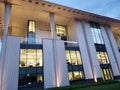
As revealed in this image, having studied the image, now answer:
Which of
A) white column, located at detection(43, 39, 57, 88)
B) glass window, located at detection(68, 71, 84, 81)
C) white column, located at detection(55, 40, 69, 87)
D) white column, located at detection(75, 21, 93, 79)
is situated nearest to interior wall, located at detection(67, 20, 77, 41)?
white column, located at detection(75, 21, 93, 79)

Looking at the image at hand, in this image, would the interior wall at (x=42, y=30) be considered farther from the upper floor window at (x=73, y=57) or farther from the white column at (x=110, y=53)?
the white column at (x=110, y=53)

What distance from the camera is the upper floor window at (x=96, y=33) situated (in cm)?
2263

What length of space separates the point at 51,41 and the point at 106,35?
1340cm

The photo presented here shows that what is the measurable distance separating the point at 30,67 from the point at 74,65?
7030 mm

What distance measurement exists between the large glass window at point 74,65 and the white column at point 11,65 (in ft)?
25.6

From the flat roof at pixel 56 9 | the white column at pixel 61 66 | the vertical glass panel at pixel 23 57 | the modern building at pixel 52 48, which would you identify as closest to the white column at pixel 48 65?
the modern building at pixel 52 48

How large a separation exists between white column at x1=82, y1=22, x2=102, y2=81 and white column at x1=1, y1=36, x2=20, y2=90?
40.0 feet

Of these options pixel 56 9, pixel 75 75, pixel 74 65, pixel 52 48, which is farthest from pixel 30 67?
pixel 56 9

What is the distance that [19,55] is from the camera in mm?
14703

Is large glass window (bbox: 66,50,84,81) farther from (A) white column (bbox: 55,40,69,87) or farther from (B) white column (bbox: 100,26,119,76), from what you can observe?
(B) white column (bbox: 100,26,119,76)

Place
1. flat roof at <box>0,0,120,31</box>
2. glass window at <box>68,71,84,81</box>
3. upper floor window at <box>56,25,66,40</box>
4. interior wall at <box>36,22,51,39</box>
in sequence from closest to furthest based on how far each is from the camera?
flat roof at <box>0,0,120,31</box> < glass window at <box>68,71,84,81</box> < interior wall at <box>36,22,51,39</box> < upper floor window at <box>56,25,66,40</box>

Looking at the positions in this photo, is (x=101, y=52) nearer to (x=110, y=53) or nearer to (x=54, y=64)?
(x=110, y=53)

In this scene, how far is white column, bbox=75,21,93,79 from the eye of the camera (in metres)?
18.5

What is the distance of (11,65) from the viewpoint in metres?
13.7
